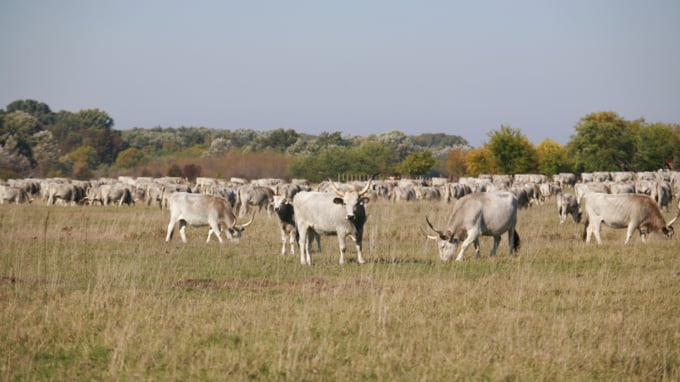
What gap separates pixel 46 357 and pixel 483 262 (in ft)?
34.1

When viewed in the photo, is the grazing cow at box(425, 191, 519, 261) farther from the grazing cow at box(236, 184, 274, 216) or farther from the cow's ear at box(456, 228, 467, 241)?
the grazing cow at box(236, 184, 274, 216)

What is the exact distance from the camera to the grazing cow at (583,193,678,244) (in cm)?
2123

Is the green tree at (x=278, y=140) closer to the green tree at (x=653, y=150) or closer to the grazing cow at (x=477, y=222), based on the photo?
the green tree at (x=653, y=150)

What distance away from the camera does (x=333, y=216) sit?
17172mm

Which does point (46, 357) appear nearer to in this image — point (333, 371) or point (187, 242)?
point (333, 371)

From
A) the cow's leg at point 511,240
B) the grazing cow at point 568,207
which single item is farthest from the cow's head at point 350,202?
the grazing cow at point 568,207

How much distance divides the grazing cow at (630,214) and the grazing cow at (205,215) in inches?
382

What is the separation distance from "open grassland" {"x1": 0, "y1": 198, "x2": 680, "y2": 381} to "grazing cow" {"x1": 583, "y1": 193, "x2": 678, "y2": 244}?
9.41 feet

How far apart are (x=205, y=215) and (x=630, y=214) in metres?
11.7

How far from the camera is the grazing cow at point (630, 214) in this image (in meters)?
21.2

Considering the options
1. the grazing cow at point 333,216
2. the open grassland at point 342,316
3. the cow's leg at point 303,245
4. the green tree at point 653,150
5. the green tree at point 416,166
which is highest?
the green tree at point 653,150

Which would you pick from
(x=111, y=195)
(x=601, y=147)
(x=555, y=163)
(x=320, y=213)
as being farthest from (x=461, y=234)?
(x=555, y=163)

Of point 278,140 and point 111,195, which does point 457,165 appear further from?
point 111,195

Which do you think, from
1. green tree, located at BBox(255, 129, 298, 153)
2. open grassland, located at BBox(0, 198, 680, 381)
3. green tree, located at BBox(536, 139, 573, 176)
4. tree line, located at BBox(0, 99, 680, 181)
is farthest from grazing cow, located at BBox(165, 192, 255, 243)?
green tree, located at BBox(255, 129, 298, 153)
